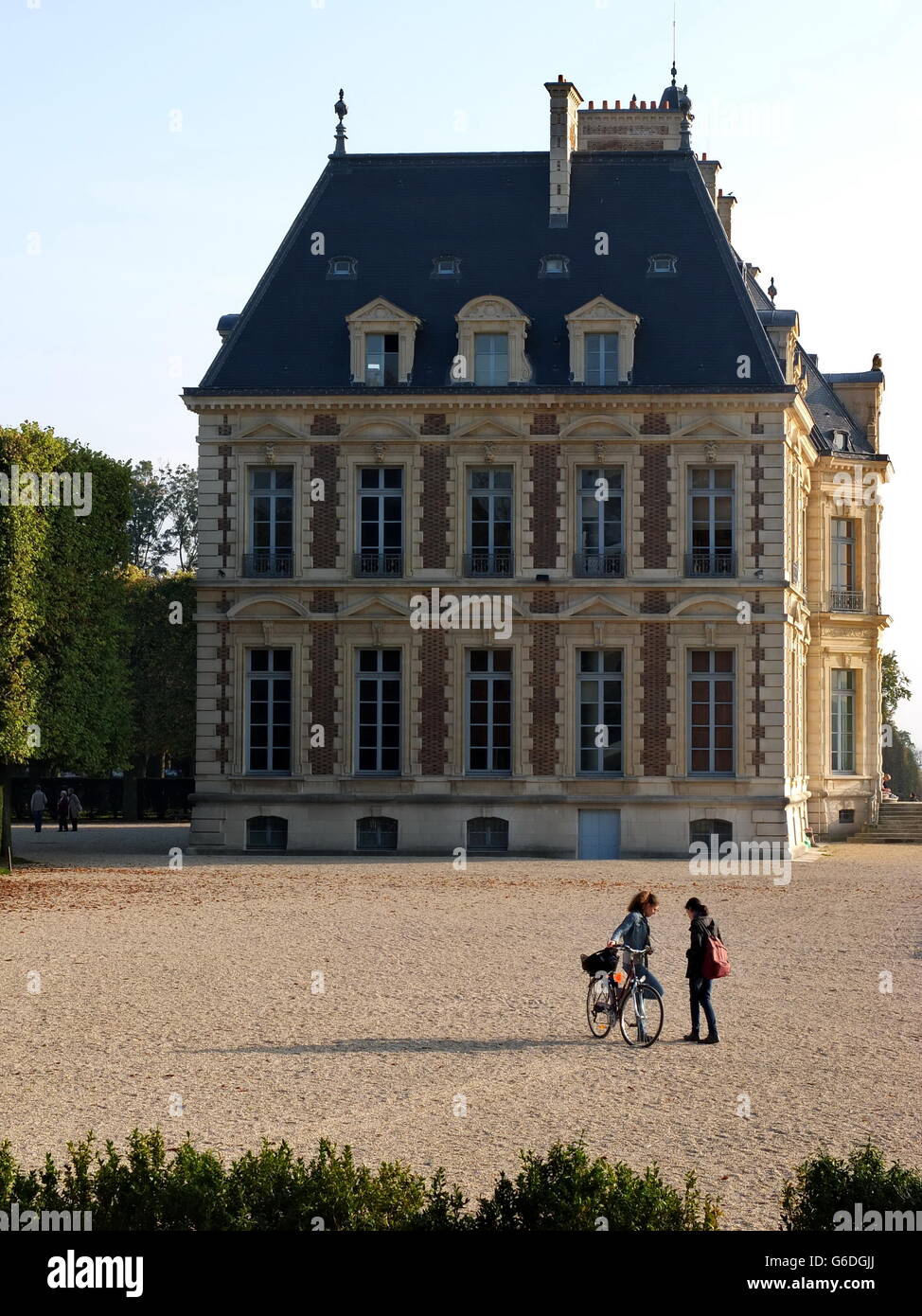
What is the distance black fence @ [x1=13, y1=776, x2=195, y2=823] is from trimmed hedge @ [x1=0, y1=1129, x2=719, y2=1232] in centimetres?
4868

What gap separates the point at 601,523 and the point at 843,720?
455 inches

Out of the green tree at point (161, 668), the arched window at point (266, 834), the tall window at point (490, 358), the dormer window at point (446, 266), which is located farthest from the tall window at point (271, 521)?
the green tree at point (161, 668)

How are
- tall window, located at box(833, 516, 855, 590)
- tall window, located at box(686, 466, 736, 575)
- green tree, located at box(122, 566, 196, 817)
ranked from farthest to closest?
green tree, located at box(122, 566, 196, 817), tall window, located at box(833, 516, 855, 590), tall window, located at box(686, 466, 736, 575)

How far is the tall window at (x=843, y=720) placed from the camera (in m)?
44.2

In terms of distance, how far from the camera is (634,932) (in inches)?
560

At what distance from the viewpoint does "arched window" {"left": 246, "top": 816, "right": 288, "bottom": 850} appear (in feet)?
122

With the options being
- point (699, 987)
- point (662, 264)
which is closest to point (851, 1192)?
point (699, 987)

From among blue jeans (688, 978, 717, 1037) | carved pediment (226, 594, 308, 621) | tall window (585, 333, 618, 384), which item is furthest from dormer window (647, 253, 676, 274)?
blue jeans (688, 978, 717, 1037)

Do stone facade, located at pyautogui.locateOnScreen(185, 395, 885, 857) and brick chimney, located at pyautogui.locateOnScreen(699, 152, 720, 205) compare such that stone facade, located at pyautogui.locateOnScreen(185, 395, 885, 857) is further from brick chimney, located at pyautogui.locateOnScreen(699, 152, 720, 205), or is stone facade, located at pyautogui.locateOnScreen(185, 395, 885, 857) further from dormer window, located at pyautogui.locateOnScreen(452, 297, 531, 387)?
brick chimney, located at pyautogui.locateOnScreen(699, 152, 720, 205)

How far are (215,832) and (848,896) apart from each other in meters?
15.2

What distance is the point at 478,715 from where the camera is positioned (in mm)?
36844

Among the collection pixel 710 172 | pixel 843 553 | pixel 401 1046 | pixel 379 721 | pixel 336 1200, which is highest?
pixel 710 172

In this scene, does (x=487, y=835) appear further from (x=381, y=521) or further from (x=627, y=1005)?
(x=627, y=1005)
